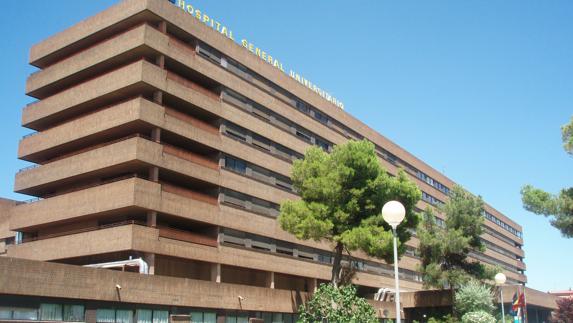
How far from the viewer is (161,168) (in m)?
42.3

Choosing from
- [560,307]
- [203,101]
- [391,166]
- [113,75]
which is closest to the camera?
[113,75]

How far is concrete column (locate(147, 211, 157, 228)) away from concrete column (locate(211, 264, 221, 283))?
7.07 m

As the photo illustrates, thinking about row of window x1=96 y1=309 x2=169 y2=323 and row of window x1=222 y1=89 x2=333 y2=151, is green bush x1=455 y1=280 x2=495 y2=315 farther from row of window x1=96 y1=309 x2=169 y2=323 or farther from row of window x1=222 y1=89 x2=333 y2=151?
row of window x1=96 y1=309 x2=169 y2=323

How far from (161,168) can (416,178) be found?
51.3m

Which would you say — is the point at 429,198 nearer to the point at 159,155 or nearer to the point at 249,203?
the point at 249,203

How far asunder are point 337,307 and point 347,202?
803 centimetres

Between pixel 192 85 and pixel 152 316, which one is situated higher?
pixel 192 85

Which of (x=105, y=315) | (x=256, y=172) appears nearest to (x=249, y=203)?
(x=256, y=172)

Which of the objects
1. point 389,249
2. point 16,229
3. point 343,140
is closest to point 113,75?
point 16,229

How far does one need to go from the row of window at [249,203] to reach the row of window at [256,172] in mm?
1877

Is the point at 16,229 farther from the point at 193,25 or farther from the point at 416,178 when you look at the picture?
the point at 416,178

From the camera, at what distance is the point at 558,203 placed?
3388 centimetres

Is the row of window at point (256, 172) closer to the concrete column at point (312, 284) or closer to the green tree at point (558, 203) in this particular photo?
the concrete column at point (312, 284)

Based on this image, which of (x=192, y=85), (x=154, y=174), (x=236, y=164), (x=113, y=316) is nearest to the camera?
(x=113, y=316)
